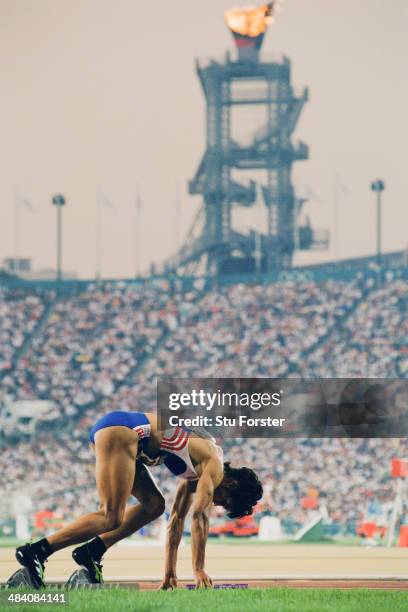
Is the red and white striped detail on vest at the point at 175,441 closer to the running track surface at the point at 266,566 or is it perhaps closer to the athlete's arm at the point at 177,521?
the athlete's arm at the point at 177,521

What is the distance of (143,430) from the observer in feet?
43.3

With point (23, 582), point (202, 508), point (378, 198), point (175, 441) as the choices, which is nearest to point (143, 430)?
point (175, 441)

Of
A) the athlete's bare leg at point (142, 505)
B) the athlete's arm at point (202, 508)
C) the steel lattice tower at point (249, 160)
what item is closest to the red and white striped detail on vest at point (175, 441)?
the athlete's arm at point (202, 508)

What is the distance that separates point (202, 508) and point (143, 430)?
37.7 inches

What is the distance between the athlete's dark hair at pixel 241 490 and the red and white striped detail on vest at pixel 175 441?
1.94ft

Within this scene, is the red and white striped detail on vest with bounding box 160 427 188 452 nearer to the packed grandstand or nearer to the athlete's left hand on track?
the athlete's left hand on track

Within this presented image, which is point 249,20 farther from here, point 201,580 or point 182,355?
point 201,580

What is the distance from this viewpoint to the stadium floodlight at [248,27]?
64.0 metres

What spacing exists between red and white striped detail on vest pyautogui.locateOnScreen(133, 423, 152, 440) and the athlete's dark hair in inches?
38.2

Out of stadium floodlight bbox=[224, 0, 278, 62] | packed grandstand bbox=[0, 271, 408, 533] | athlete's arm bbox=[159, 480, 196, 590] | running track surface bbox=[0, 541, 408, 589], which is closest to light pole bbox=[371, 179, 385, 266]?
packed grandstand bbox=[0, 271, 408, 533]

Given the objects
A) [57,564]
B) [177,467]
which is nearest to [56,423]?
[57,564]

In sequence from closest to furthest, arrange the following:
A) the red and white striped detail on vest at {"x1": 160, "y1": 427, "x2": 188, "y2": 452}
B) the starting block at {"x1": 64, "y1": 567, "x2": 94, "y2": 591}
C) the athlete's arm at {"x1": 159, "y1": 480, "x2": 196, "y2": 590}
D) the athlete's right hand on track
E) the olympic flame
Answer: the red and white striped detail on vest at {"x1": 160, "y1": 427, "x2": 188, "y2": 452}
the starting block at {"x1": 64, "y1": 567, "x2": 94, "y2": 591}
the athlete's arm at {"x1": 159, "y1": 480, "x2": 196, "y2": 590}
the athlete's right hand on track
the olympic flame

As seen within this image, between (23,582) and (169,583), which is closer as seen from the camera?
(23,582)

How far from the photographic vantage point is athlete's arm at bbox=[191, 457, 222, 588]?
43.1 feet
